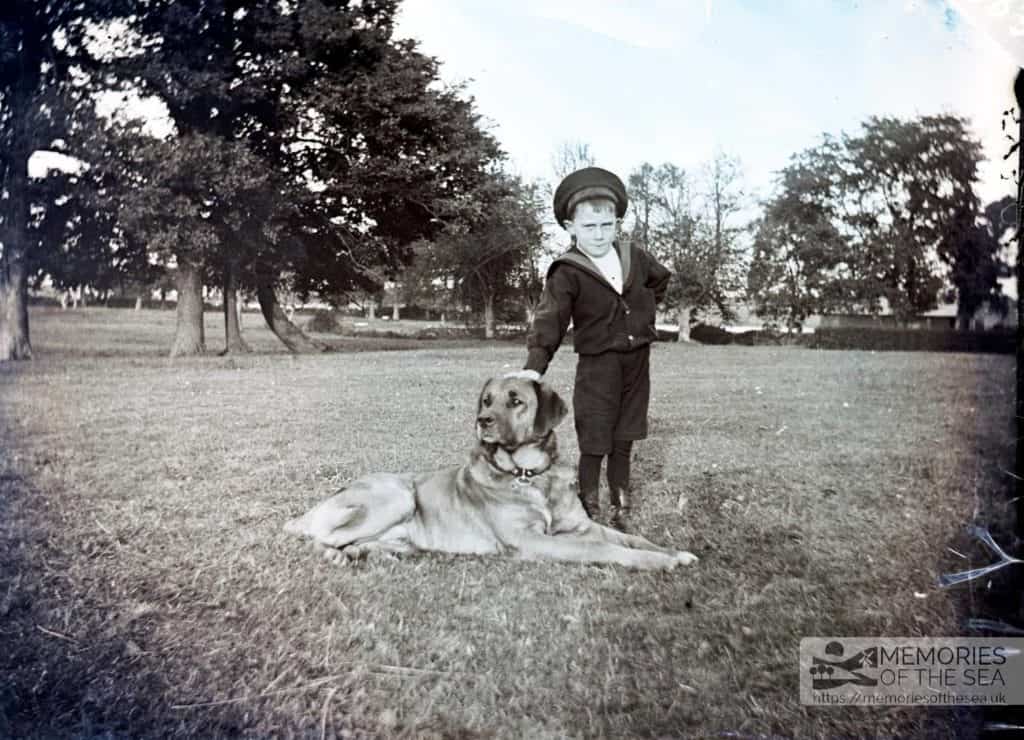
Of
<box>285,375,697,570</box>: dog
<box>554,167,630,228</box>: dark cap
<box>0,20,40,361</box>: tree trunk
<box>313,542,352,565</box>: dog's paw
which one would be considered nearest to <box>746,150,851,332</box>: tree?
<box>554,167,630,228</box>: dark cap

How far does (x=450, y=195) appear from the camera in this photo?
2018mm

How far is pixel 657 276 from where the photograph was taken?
7.45ft

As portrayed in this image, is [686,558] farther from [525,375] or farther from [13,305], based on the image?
[13,305]

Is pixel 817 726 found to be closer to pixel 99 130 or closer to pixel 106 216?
pixel 106 216

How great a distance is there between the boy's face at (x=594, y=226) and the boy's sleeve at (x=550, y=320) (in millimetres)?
121

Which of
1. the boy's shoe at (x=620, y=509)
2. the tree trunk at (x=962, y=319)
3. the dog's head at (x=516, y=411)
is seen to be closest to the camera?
the tree trunk at (x=962, y=319)

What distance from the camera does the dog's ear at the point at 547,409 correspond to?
219 centimetres

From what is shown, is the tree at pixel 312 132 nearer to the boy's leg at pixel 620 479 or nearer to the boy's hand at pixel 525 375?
the boy's hand at pixel 525 375

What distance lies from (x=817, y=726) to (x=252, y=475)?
1693mm

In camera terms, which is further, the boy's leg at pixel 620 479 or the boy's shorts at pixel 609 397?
the boy's leg at pixel 620 479

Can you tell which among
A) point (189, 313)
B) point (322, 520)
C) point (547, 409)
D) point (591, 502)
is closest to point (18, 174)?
point (189, 313)

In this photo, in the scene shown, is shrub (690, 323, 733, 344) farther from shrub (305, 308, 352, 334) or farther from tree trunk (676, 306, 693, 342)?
shrub (305, 308, 352, 334)

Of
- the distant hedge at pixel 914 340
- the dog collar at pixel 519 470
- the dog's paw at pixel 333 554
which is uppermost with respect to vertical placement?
the distant hedge at pixel 914 340

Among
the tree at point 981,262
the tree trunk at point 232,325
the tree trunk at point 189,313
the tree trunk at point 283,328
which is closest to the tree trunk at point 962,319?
the tree at point 981,262
